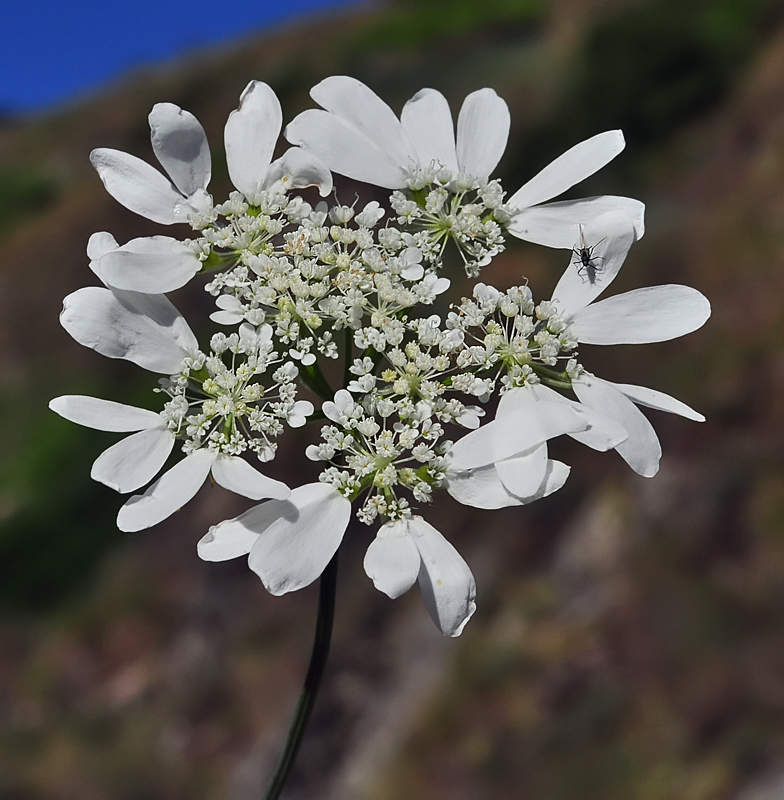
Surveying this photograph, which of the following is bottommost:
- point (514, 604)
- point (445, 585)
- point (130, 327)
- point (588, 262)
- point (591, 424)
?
point (514, 604)

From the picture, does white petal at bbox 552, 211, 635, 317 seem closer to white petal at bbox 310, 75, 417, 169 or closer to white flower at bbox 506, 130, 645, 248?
white flower at bbox 506, 130, 645, 248

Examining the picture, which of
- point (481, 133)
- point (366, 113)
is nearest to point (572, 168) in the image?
point (481, 133)

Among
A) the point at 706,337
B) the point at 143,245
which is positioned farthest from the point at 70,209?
the point at 143,245

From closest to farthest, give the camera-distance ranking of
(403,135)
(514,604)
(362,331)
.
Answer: (362,331), (403,135), (514,604)

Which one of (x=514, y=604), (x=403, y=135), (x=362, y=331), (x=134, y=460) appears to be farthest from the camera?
(x=514, y=604)

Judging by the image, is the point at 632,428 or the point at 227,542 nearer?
the point at 227,542

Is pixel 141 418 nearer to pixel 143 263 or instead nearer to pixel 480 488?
pixel 143 263

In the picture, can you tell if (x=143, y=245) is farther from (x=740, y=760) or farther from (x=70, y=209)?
(x=70, y=209)
